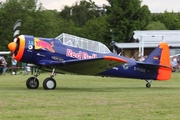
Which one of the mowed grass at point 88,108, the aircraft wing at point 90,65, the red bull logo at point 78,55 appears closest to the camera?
the mowed grass at point 88,108

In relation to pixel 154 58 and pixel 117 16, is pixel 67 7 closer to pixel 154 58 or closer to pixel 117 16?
pixel 117 16

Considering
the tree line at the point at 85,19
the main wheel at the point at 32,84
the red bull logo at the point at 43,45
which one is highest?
the tree line at the point at 85,19

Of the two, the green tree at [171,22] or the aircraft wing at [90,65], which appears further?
the green tree at [171,22]

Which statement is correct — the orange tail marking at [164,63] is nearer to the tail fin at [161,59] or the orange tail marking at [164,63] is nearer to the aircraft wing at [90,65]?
the tail fin at [161,59]

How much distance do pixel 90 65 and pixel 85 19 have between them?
85.7 metres

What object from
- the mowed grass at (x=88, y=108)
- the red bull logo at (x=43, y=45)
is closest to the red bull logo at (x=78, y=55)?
the red bull logo at (x=43, y=45)

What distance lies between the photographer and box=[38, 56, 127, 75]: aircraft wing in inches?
634

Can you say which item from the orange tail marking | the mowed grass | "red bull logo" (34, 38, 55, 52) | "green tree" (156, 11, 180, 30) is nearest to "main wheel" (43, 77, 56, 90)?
"red bull logo" (34, 38, 55, 52)

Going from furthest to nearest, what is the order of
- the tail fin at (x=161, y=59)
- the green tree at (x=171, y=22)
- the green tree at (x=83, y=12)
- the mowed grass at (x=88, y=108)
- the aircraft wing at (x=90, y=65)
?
the green tree at (x=83, y=12) → the green tree at (x=171, y=22) → the tail fin at (x=161, y=59) → the aircraft wing at (x=90, y=65) → the mowed grass at (x=88, y=108)

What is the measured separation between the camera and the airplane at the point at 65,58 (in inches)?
649

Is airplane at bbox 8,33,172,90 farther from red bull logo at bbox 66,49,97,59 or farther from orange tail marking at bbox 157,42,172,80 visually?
orange tail marking at bbox 157,42,172,80

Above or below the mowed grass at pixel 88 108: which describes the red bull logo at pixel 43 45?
above

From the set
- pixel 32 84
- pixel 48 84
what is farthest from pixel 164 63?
pixel 32 84

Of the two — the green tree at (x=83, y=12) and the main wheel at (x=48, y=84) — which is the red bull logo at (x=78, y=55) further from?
the green tree at (x=83, y=12)
